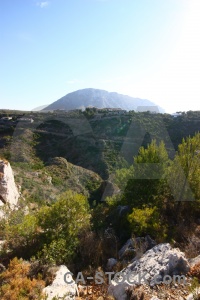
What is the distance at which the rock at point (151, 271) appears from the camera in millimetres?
4426

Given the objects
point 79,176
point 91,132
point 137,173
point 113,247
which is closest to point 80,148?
point 91,132

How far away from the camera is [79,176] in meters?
A: 28.0

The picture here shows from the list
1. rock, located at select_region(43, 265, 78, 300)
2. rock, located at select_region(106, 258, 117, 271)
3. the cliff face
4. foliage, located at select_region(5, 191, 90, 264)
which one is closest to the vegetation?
foliage, located at select_region(5, 191, 90, 264)

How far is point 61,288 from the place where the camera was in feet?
14.7

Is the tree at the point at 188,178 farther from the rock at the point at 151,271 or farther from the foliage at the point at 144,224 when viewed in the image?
the rock at the point at 151,271

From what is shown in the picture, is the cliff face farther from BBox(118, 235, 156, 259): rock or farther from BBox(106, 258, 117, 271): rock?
BBox(106, 258, 117, 271): rock

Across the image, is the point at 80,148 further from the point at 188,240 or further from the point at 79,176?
the point at 188,240

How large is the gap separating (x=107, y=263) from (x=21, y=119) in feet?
136

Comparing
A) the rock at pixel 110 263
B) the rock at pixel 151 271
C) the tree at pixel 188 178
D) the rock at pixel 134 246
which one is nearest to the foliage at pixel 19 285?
the rock at pixel 151 271

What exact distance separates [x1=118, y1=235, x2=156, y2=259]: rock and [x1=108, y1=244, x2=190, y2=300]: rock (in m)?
0.64

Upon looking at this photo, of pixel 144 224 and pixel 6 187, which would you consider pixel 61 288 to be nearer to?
pixel 144 224

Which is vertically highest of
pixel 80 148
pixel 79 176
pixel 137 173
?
pixel 137 173

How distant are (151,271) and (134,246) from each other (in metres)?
1.31

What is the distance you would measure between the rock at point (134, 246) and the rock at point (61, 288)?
1.84 metres
